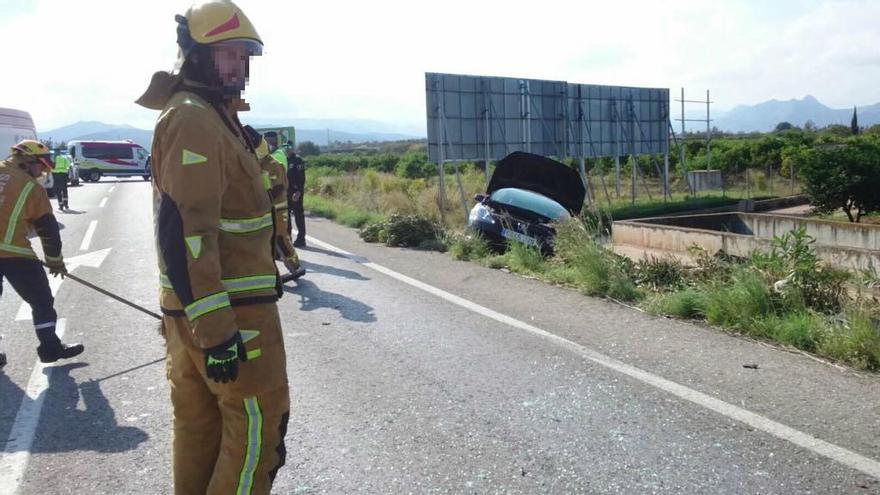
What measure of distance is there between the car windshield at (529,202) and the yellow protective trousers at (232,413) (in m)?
8.66

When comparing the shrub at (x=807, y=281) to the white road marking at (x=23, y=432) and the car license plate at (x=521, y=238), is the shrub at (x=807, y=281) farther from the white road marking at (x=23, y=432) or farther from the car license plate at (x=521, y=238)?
the white road marking at (x=23, y=432)

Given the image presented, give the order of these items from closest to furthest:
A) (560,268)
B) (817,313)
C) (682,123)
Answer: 1. (817,313)
2. (560,268)
3. (682,123)

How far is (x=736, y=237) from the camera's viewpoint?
25.5 ft

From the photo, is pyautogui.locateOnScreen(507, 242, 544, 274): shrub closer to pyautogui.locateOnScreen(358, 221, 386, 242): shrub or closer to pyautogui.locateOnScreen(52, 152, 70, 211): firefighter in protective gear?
pyautogui.locateOnScreen(358, 221, 386, 242): shrub

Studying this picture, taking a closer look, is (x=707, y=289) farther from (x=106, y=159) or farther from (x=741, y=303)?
(x=106, y=159)

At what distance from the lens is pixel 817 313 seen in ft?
20.0

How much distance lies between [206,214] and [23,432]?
289 cm

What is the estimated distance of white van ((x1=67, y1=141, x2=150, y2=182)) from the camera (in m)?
44.4

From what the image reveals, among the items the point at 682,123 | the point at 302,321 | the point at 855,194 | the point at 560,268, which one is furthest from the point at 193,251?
the point at 682,123

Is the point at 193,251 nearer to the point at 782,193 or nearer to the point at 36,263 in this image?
the point at 36,263

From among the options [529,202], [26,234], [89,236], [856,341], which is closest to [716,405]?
[856,341]

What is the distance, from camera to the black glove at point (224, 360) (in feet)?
8.24

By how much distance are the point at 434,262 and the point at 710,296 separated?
4.67 m

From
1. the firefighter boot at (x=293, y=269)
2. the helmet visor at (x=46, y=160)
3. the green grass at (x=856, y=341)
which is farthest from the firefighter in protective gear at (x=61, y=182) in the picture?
the green grass at (x=856, y=341)
